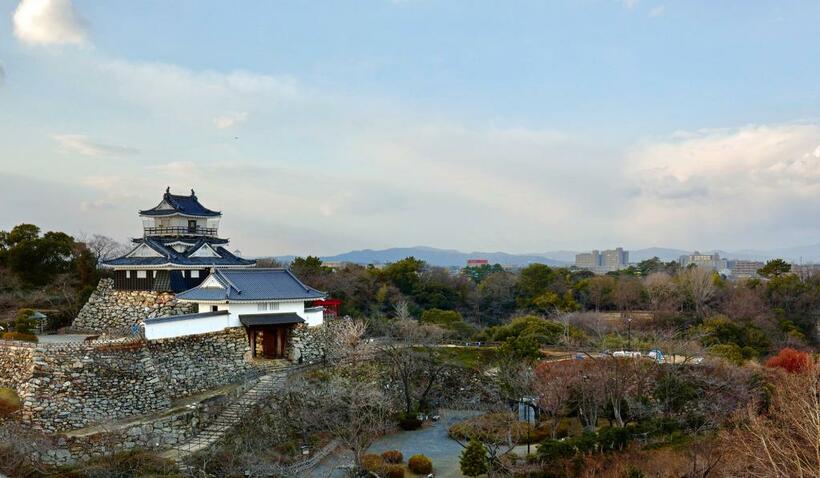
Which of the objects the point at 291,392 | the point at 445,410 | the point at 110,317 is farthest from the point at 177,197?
the point at 445,410

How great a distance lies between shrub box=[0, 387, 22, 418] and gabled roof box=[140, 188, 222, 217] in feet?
39.9

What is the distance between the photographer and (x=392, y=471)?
1814 cm

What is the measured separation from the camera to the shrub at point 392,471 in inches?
711

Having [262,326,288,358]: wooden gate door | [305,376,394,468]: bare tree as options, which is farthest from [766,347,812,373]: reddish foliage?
[262,326,288,358]: wooden gate door

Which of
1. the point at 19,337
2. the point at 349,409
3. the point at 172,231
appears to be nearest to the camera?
the point at 349,409

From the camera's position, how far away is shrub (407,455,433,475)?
18859 millimetres

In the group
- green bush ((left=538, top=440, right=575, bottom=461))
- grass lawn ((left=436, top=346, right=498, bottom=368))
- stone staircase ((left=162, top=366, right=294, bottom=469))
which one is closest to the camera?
green bush ((left=538, top=440, right=575, bottom=461))

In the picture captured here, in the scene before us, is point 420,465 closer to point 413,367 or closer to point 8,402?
point 413,367

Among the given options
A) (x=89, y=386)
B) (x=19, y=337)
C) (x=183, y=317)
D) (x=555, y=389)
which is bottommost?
(x=555, y=389)

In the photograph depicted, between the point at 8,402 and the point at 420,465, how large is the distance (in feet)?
42.0

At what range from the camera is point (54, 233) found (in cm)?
3259

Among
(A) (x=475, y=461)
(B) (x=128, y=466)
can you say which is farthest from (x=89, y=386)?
(A) (x=475, y=461)

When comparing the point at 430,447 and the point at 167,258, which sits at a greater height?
the point at 167,258

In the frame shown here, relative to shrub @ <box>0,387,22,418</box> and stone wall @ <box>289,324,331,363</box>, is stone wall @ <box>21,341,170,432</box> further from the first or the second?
stone wall @ <box>289,324,331,363</box>
